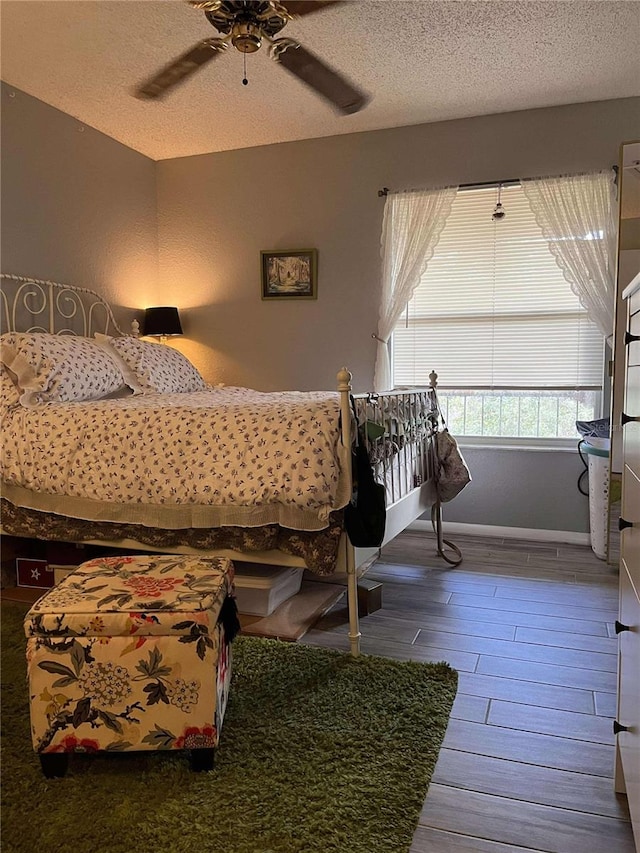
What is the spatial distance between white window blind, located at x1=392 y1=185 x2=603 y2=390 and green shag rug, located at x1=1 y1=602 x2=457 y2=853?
7.49ft

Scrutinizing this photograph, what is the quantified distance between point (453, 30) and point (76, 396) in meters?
2.41

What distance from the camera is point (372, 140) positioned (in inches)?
158

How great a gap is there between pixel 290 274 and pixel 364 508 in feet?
8.14

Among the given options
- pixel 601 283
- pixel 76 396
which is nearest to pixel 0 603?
pixel 76 396

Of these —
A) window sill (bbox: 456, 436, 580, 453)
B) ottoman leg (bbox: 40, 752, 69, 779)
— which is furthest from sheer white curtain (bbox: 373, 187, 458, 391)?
ottoman leg (bbox: 40, 752, 69, 779)

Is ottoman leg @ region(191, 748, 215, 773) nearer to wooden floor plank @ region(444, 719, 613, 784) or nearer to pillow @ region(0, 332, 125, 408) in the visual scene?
wooden floor plank @ region(444, 719, 613, 784)

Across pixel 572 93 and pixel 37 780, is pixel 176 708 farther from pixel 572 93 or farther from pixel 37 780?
pixel 572 93

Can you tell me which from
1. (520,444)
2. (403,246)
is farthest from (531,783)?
(403,246)

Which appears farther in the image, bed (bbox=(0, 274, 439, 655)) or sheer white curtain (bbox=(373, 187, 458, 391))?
sheer white curtain (bbox=(373, 187, 458, 391))

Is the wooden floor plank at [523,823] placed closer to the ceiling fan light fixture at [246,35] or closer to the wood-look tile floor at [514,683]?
the wood-look tile floor at [514,683]

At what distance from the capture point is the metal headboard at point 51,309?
3346 millimetres

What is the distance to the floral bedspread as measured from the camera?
2176 millimetres

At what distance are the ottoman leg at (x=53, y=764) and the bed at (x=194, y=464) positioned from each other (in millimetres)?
936

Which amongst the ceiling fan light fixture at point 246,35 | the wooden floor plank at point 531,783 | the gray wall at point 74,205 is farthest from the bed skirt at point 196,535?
the ceiling fan light fixture at point 246,35
